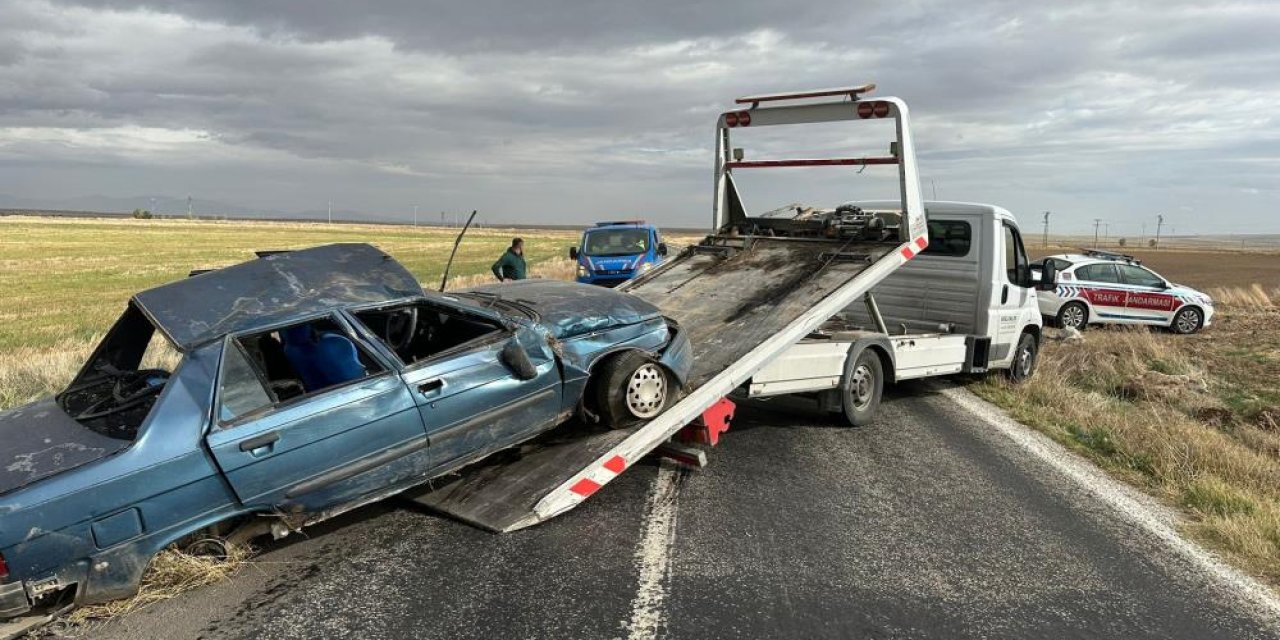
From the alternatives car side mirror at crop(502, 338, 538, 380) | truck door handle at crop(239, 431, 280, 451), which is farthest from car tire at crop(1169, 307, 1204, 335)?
truck door handle at crop(239, 431, 280, 451)

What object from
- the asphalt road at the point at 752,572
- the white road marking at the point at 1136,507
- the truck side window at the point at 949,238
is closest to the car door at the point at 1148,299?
the truck side window at the point at 949,238

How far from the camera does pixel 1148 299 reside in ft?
54.2

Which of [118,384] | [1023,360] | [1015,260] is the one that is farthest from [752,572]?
[1023,360]

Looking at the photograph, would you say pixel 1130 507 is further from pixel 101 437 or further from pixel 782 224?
pixel 101 437

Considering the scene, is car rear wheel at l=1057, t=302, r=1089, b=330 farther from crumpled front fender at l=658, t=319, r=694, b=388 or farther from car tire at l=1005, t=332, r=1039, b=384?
crumpled front fender at l=658, t=319, r=694, b=388

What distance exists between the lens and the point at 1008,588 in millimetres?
4051

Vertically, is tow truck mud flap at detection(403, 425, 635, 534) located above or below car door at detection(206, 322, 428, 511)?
below

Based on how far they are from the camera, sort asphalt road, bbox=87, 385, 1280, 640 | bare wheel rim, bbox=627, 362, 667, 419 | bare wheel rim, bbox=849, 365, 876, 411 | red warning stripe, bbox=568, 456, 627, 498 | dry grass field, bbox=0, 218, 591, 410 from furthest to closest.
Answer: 1. dry grass field, bbox=0, 218, 591, 410
2. bare wheel rim, bbox=849, 365, 876, 411
3. bare wheel rim, bbox=627, 362, 667, 419
4. red warning stripe, bbox=568, 456, 627, 498
5. asphalt road, bbox=87, 385, 1280, 640

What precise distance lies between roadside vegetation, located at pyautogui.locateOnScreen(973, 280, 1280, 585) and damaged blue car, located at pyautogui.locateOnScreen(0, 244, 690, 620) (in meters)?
3.60

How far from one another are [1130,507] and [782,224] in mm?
4540

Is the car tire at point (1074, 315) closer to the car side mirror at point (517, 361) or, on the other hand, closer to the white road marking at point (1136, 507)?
the white road marking at point (1136, 507)

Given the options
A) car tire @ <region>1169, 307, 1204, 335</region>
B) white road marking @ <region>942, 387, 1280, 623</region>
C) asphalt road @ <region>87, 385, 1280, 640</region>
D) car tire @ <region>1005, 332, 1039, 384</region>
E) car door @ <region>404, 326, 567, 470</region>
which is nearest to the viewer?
asphalt road @ <region>87, 385, 1280, 640</region>

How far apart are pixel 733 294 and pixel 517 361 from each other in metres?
3.19

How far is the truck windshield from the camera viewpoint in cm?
1844
